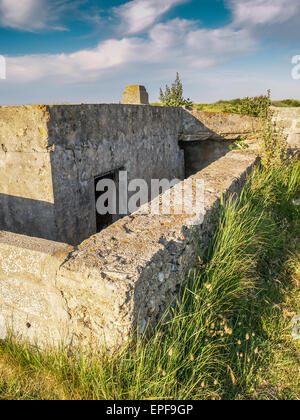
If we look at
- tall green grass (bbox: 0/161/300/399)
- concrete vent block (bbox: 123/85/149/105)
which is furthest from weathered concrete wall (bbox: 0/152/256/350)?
concrete vent block (bbox: 123/85/149/105)

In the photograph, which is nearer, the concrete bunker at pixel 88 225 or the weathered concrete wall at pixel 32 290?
the concrete bunker at pixel 88 225

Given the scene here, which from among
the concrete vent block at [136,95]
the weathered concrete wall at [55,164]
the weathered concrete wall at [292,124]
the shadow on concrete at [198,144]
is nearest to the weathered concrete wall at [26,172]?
the weathered concrete wall at [55,164]

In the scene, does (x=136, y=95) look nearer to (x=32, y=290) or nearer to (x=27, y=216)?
(x=27, y=216)

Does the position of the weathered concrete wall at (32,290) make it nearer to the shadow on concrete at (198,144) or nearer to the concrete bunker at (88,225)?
the concrete bunker at (88,225)

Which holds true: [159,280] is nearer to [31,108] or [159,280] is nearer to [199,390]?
[199,390]

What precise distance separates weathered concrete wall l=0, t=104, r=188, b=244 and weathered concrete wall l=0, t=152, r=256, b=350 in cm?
149

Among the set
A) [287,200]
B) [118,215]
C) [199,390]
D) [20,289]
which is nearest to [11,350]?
[20,289]

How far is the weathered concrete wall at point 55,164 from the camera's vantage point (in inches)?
134

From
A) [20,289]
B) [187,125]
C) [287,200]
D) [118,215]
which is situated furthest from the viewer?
[187,125]

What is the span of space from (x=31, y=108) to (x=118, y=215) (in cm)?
219

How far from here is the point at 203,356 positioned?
187cm

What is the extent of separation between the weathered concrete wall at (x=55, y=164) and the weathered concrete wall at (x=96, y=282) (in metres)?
1.49

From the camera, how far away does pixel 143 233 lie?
2.22 meters

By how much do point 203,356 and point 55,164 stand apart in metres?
2.52
